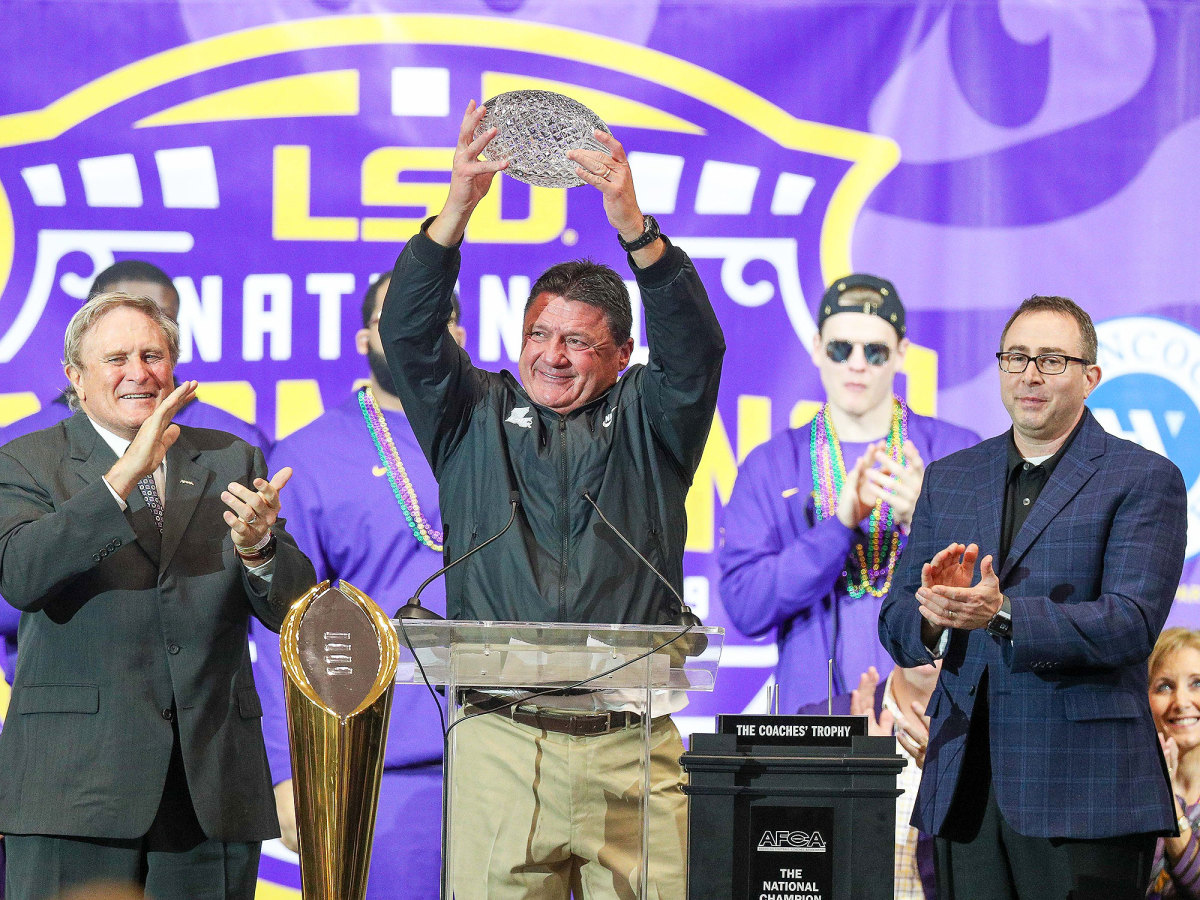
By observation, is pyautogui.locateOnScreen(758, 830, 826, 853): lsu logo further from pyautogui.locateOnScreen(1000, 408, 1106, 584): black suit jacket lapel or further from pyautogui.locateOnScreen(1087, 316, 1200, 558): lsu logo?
pyautogui.locateOnScreen(1087, 316, 1200, 558): lsu logo

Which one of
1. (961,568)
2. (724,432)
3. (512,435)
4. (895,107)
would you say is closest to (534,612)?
(512,435)

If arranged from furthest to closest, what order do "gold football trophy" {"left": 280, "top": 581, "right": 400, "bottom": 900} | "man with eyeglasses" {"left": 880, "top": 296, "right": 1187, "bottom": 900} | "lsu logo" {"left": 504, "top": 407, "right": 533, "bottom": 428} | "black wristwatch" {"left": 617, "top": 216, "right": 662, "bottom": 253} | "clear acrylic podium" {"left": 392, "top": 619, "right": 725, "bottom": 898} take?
"lsu logo" {"left": 504, "top": 407, "right": 533, "bottom": 428}, "black wristwatch" {"left": 617, "top": 216, "right": 662, "bottom": 253}, "man with eyeglasses" {"left": 880, "top": 296, "right": 1187, "bottom": 900}, "clear acrylic podium" {"left": 392, "top": 619, "right": 725, "bottom": 898}, "gold football trophy" {"left": 280, "top": 581, "right": 400, "bottom": 900}

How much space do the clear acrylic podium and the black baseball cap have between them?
2.05 metres

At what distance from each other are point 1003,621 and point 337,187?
8.31 feet

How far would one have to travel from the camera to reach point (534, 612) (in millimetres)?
2635

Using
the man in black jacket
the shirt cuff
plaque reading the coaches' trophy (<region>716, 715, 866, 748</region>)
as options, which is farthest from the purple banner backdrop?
plaque reading the coaches' trophy (<region>716, 715, 866, 748</region>)

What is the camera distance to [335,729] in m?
2.01

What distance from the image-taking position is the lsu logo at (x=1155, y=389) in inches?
159

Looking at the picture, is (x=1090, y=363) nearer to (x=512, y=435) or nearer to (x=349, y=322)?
(x=512, y=435)

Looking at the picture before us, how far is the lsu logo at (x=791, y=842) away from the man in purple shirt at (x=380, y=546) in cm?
201

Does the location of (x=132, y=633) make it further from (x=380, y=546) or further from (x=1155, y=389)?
(x=1155, y=389)

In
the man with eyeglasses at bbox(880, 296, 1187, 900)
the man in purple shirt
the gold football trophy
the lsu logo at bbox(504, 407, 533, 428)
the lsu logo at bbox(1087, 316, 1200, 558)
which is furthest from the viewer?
the lsu logo at bbox(1087, 316, 1200, 558)

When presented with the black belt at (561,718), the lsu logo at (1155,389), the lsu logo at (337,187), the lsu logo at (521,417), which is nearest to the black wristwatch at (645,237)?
the lsu logo at (521,417)

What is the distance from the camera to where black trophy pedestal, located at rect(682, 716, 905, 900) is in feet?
6.78
